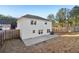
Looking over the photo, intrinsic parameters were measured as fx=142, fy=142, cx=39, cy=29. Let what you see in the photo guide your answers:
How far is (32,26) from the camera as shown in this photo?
1.67 metres

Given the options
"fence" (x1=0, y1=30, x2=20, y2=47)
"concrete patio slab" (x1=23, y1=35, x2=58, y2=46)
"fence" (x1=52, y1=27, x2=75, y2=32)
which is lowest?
"concrete patio slab" (x1=23, y1=35, x2=58, y2=46)

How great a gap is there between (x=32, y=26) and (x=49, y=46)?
312 mm

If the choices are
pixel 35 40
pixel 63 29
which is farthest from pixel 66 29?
pixel 35 40

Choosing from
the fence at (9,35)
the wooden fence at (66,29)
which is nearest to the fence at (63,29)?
the wooden fence at (66,29)

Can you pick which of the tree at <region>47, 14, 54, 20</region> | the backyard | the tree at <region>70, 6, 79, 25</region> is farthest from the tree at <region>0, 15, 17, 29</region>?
the tree at <region>70, 6, 79, 25</region>

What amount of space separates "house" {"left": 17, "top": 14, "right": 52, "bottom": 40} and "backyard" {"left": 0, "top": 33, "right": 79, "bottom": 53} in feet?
0.37

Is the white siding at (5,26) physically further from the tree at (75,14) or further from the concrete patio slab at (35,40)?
the tree at (75,14)

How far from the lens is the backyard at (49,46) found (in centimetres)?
167

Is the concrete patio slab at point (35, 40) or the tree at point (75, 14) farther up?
the tree at point (75, 14)

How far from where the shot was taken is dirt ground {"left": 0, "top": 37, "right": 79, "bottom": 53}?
167 cm

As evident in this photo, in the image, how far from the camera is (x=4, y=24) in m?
1.66

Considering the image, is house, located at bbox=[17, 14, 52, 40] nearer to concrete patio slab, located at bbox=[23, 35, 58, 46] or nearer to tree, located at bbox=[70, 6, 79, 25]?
concrete patio slab, located at bbox=[23, 35, 58, 46]
